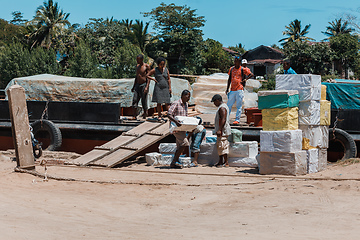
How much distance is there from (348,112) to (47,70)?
2978 cm

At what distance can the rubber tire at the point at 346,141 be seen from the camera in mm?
9117

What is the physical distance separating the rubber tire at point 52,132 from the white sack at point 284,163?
5.61 meters

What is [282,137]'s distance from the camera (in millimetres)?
7711

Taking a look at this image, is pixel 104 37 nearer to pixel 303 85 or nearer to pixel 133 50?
pixel 133 50

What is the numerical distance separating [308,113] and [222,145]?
1.69 metres

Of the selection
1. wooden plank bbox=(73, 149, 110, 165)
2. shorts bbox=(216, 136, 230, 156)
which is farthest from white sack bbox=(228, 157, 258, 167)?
wooden plank bbox=(73, 149, 110, 165)

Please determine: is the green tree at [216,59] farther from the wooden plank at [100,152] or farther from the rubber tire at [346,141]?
the rubber tire at [346,141]

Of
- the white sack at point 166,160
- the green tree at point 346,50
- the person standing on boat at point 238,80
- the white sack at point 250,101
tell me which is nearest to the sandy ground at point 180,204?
the white sack at point 166,160

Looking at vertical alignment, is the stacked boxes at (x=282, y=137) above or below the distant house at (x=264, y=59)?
below

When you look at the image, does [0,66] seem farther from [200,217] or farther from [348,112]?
[200,217]

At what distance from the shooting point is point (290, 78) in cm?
811

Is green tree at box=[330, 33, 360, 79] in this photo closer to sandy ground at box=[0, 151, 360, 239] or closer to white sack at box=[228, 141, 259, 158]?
white sack at box=[228, 141, 259, 158]

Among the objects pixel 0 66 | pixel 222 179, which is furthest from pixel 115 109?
pixel 0 66

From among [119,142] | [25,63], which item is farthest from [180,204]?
[25,63]
